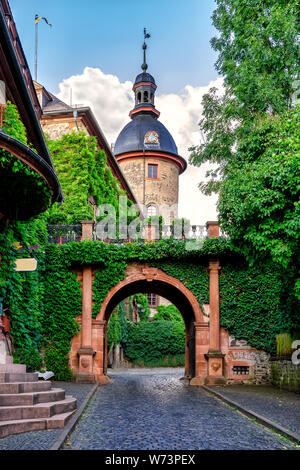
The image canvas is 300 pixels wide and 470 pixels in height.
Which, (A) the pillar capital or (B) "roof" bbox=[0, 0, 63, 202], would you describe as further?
(A) the pillar capital

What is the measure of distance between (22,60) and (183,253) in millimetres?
7802

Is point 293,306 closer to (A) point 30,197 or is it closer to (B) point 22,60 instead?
(A) point 30,197

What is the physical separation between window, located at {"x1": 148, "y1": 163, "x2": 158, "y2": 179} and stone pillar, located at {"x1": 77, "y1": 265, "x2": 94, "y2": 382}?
22.9m

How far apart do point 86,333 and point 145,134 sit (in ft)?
84.9

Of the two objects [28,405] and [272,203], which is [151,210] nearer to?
[272,203]

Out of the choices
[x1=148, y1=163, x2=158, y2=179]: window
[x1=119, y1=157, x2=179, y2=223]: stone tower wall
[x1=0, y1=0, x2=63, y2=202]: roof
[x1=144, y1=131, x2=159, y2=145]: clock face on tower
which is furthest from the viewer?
[x1=144, y1=131, x2=159, y2=145]: clock face on tower

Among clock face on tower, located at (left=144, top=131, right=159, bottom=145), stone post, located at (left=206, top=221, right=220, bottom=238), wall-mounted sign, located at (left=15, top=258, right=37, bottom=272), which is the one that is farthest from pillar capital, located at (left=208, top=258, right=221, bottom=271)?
clock face on tower, located at (left=144, top=131, right=159, bottom=145)

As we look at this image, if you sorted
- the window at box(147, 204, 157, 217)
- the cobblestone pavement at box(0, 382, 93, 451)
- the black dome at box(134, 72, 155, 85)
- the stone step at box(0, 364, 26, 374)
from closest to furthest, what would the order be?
the cobblestone pavement at box(0, 382, 93, 451) < the stone step at box(0, 364, 26, 374) < the window at box(147, 204, 157, 217) < the black dome at box(134, 72, 155, 85)

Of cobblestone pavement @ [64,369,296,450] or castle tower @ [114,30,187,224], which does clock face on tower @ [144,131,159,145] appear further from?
cobblestone pavement @ [64,369,296,450]

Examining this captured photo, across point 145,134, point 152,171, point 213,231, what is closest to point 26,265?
point 213,231

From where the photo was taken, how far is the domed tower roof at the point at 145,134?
37.9 meters

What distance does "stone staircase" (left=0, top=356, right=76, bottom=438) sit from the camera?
21.5 ft

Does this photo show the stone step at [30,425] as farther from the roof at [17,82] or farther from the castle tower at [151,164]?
the castle tower at [151,164]

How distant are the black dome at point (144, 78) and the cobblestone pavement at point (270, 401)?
110 feet
